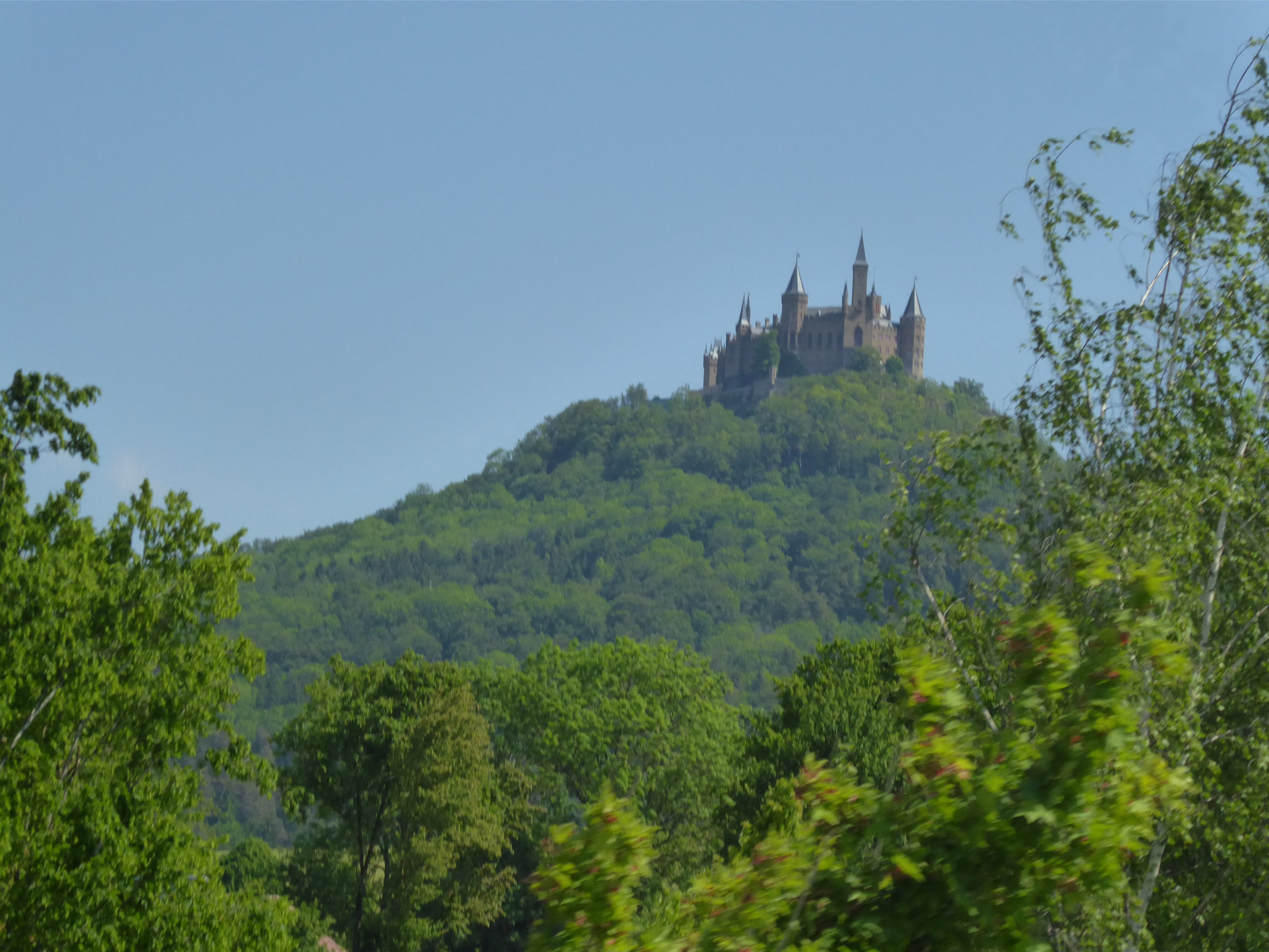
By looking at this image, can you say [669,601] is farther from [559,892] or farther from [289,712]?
[559,892]

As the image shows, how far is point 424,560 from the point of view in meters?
166

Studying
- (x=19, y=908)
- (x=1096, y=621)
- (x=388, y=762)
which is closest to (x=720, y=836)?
(x=388, y=762)

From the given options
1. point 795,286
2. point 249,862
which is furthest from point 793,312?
point 249,862

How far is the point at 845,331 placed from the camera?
181375 millimetres

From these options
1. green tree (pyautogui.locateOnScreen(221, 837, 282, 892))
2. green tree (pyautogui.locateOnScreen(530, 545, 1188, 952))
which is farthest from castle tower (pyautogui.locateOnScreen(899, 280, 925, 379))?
green tree (pyautogui.locateOnScreen(530, 545, 1188, 952))

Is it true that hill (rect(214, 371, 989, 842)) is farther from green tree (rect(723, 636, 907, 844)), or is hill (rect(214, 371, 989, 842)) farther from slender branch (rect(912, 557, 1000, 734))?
slender branch (rect(912, 557, 1000, 734))

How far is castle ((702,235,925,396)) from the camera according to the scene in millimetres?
181375

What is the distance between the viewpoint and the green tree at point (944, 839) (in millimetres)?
5008

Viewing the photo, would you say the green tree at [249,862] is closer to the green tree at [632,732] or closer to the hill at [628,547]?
the green tree at [632,732]

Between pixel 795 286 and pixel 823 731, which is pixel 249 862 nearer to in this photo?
pixel 823 731

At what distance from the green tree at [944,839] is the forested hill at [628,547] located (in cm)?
11132

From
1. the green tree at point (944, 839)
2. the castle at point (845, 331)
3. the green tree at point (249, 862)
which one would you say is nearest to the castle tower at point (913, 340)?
the castle at point (845, 331)

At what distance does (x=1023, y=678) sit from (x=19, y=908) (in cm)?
1122

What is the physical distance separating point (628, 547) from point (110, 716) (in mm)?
148463
